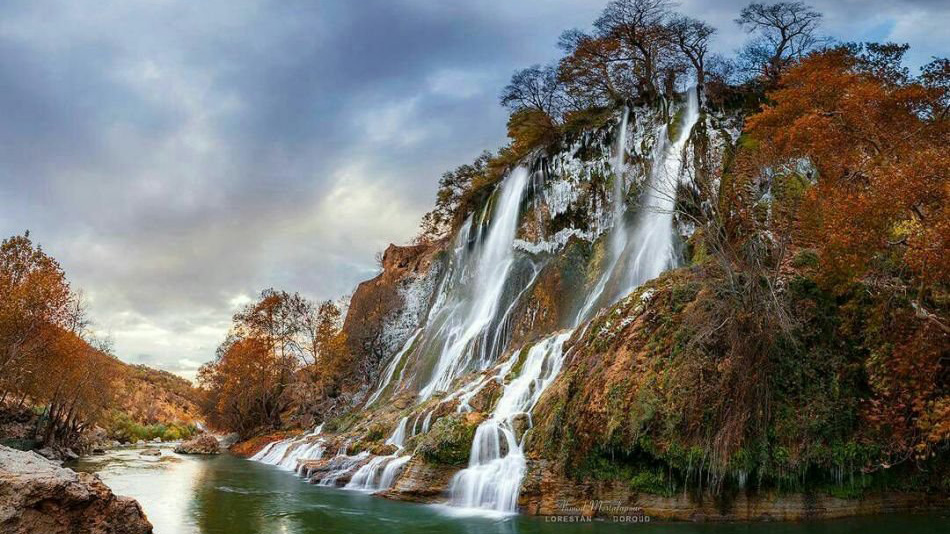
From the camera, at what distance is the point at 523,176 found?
38.1 meters

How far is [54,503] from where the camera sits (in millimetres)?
8727

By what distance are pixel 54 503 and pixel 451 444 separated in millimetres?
9237

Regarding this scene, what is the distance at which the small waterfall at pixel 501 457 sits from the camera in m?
14.2

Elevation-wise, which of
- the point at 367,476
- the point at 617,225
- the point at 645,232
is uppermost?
the point at 617,225

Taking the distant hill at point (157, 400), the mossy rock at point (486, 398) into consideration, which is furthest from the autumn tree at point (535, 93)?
the distant hill at point (157, 400)

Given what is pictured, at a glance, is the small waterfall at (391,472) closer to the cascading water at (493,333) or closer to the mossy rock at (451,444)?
the cascading water at (493,333)

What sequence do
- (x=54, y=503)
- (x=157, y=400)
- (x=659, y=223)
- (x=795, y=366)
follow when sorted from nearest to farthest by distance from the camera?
(x=54, y=503), (x=795, y=366), (x=659, y=223), (x=157, y=400)

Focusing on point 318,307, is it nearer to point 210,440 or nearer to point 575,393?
point 210,440

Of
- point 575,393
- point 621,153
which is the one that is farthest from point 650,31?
point 575,393

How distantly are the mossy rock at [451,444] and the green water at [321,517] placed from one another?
4.55 ft

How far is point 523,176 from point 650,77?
32.6ft

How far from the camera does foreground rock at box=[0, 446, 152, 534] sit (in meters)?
8.31

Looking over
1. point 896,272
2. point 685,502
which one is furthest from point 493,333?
point 896,272

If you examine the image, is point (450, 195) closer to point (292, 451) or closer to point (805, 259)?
point (292, 451)
